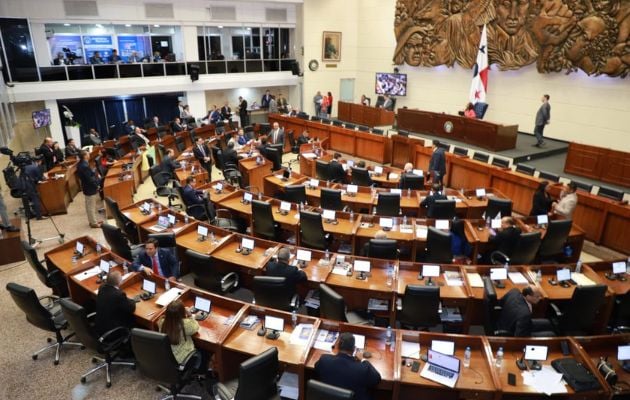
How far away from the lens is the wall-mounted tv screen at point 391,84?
20.1m

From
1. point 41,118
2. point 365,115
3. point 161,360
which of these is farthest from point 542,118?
point 41,118

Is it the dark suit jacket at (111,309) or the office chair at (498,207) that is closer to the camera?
the dark suit jacket at (111,309)

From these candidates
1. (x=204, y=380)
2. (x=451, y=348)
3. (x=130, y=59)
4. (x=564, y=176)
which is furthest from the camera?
(x=130, y=59)

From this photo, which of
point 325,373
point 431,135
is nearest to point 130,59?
point 431,135

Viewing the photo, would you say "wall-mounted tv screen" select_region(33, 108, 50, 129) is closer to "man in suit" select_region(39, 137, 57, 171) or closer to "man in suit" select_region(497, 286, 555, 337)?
"man in suit" select_region(39, 137, 57, 171)

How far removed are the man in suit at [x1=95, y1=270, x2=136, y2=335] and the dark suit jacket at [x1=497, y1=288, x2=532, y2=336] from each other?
4645mm

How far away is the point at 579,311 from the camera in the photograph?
5723 millimetres

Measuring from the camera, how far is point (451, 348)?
482cm

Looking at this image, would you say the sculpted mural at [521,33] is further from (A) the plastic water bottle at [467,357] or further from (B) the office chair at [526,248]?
(A) the plastic water bottle at [467,357]

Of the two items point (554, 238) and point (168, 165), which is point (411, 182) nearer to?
point (554, 238)

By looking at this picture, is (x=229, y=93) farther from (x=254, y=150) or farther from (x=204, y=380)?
(x=204, y=380)

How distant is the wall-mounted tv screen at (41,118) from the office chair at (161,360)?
13.3 m

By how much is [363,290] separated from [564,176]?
8.96 meters

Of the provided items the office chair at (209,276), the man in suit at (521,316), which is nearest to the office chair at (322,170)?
the office chair at (209,276)
